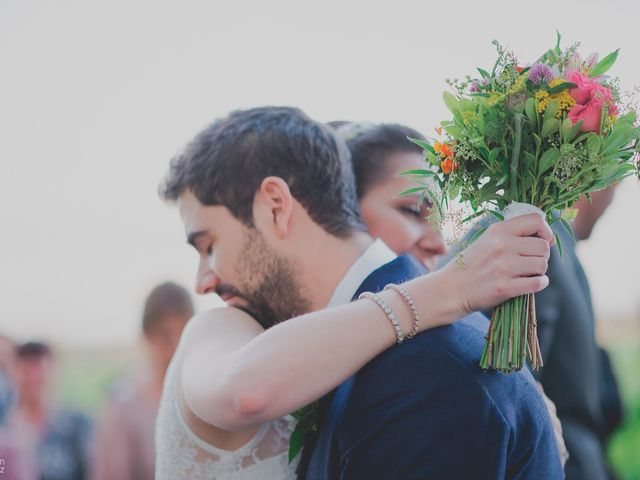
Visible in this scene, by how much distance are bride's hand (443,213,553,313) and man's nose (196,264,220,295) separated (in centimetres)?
87

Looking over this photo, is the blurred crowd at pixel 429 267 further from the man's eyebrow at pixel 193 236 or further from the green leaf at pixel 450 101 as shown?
the man's eyebrow at pixel 193 236

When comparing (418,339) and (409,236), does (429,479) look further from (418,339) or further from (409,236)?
(409,236)

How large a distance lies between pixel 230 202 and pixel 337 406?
0.77 m

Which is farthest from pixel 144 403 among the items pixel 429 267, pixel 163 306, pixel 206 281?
pixel 206 281

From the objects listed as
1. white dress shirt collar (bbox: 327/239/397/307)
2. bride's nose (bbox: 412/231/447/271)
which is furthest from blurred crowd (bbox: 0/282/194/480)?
white dress shirt collar (bbox: 327/239/397/307)

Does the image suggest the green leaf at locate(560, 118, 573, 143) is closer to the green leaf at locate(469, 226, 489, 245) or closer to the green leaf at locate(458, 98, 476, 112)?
the green leaf at locate(458, 98, 476, 112)

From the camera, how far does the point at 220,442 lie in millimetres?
2352

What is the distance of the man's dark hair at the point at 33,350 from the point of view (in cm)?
597

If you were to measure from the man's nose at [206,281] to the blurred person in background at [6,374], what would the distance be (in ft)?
9.93

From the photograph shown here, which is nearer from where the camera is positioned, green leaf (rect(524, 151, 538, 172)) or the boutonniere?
green leaf (rect(524, 151, 538, 172))

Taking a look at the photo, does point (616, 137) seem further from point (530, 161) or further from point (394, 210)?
point (394, 210)

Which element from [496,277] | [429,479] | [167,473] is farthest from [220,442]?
[496,277]

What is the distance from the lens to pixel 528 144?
1.95m

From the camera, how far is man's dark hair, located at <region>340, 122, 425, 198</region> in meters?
3.43
